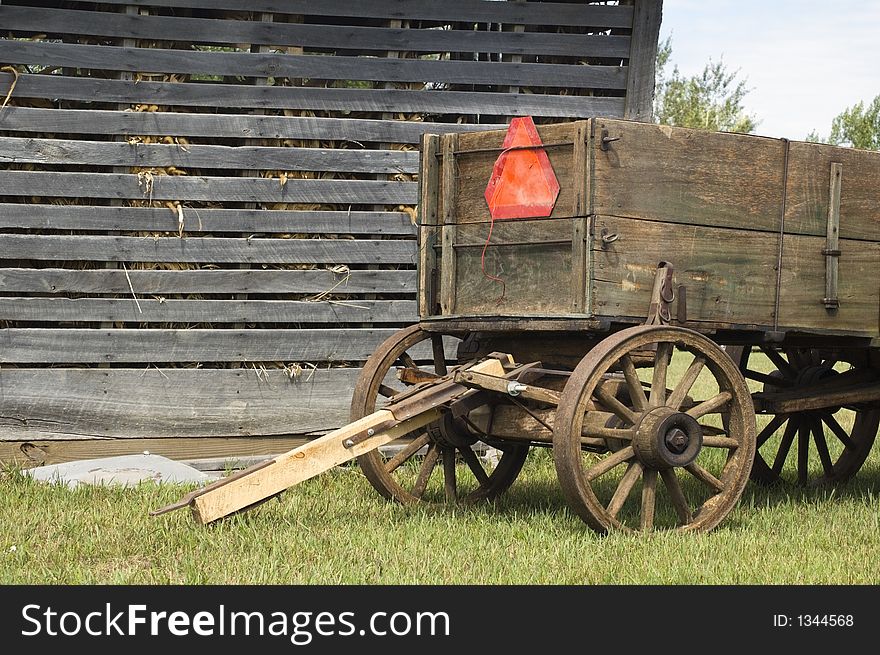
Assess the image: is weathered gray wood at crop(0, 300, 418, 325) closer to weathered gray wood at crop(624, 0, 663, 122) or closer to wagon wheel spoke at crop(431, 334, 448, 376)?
wagon wheel spoke at crop(431, 334, 448, 376)

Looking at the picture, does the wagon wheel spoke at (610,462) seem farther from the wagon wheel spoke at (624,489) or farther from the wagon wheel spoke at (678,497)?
the wagon wheel spoke at (678,497)

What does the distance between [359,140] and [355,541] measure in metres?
3.36

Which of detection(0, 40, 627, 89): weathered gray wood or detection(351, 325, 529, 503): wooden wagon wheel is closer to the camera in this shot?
detection(351, 325, 529, 503): wooden wagon wheel

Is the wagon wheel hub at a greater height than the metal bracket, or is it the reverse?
the metal bracket

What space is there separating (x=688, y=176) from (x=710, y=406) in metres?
1.09

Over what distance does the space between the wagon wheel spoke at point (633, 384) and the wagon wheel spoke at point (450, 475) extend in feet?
4.10

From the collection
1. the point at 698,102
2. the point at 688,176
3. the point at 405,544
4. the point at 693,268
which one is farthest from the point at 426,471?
the point at 698,102

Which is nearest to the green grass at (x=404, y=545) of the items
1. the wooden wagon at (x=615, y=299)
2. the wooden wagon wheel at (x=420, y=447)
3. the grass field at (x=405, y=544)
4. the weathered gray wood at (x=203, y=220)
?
the grass field at (x=405, y=544)

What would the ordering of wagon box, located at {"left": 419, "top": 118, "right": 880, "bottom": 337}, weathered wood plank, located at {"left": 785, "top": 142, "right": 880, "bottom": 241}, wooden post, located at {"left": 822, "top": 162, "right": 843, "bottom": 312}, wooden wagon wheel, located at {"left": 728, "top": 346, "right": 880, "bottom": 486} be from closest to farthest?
wagon box, located at {"left": 419, "top": 118, "right": 880, "bottom": 337}, weathered wood plank, located at {"left": 785, "top": 142, "right": 880, "bottom": 241}, wooden post, located at {"left": 822, "top": 162, "right": 843, "bottom": 312}, wooden wagon wheel, located at {"left": 728, "top": 346, "right": 880, "bottom": 486}

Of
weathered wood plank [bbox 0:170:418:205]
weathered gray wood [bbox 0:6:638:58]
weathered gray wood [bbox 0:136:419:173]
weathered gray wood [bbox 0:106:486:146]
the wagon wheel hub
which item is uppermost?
weathered gray wood [bbox 0:6:638:58]

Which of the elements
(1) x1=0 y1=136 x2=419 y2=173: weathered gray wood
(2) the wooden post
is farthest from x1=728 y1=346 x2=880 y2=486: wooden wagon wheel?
(1) x1=0 y1=136 x2=419 y2=173: weathered gray wood

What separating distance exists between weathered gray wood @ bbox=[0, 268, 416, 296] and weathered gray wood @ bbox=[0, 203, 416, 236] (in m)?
0.27

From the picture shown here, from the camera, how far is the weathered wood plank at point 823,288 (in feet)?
18.8

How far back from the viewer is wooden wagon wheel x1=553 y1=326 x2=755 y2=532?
16.3 feet
